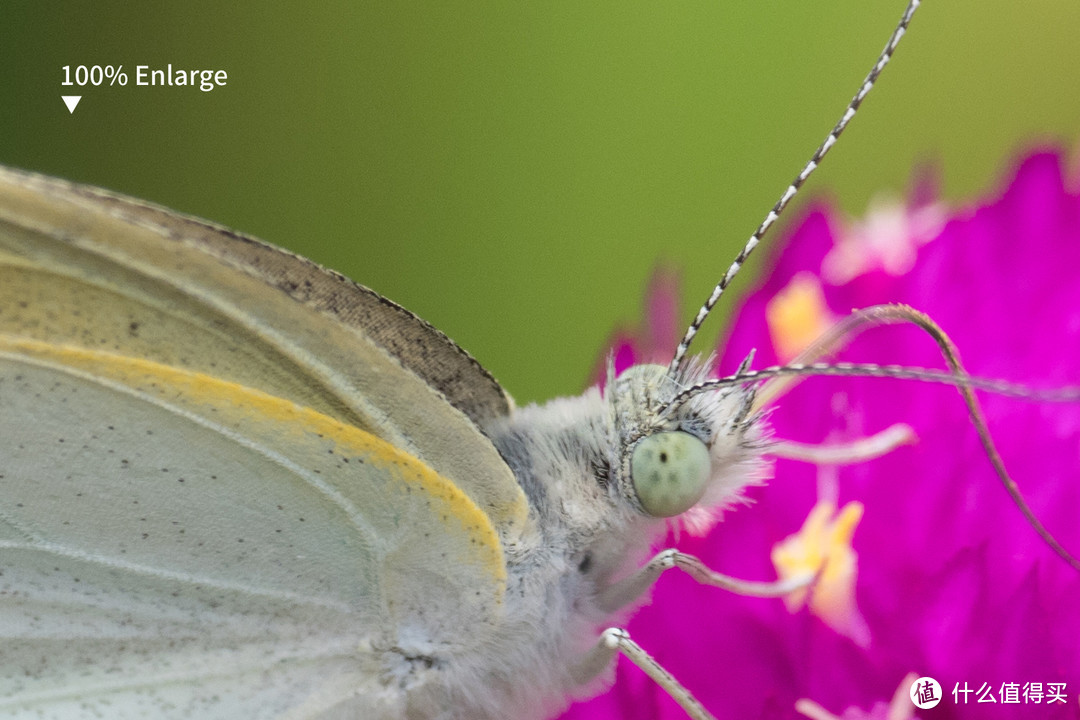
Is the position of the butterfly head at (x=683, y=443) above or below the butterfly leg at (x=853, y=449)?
below

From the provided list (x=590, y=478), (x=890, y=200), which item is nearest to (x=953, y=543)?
(x=590, y=478)

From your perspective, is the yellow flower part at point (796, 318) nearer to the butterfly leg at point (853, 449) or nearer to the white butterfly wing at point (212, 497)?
the butterfly leg at point (853, 449)

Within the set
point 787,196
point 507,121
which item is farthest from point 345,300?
point 507,121

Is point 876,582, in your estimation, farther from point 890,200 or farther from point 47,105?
point 47,105

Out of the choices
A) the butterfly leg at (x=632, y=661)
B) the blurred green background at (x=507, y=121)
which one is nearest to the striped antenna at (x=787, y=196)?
the butterfly leg at (x=632, y=661)

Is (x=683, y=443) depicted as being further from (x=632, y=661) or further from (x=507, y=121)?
(x=507, y=121)

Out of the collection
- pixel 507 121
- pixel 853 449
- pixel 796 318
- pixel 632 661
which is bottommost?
pixel 632 661

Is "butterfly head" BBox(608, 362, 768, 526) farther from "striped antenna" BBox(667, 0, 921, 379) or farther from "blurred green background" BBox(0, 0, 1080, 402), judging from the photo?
"blurred green background" BBox(0, 0, 1080, 402)
